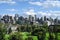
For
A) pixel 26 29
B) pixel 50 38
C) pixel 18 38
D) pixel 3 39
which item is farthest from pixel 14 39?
pixel 26 29

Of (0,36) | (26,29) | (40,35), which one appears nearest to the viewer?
(0,36)

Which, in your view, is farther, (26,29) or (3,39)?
(26,29)

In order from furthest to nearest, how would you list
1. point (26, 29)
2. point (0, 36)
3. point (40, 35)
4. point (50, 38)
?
1. point (26, 29)
2. point (40, 35)
3. point (50, 38)
4. point (0, 36)

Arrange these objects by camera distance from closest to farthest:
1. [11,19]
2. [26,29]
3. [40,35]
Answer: [40,35] → [26,29] → [11,19]

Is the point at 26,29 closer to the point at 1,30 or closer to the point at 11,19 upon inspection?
the point at 1,30

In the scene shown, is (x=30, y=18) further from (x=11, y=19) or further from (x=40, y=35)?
(x=40, y=35)

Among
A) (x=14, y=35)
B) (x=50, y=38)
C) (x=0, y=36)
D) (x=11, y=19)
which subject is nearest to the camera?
(x=14, y=35)

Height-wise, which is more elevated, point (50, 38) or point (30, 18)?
point (50, 38)

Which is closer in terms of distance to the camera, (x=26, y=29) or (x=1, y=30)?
(x=1, y=30)

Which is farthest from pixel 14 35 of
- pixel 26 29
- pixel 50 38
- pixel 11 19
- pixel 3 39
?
pixel 11 19
